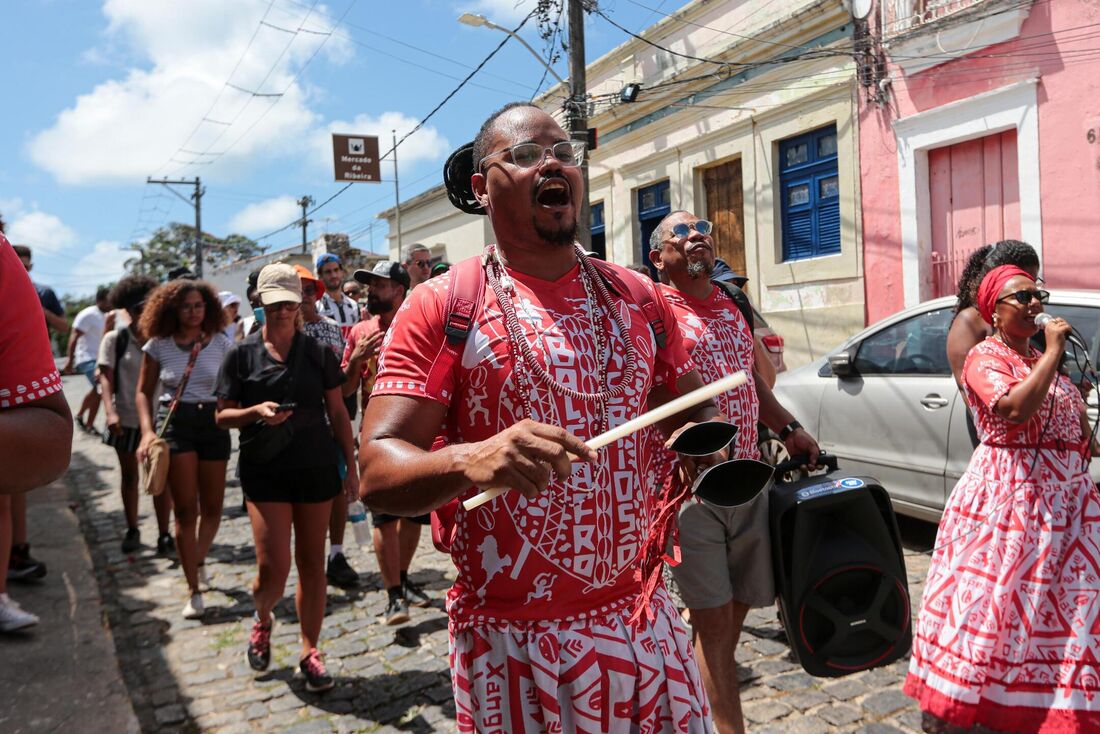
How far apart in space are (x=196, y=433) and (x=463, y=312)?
163 inches

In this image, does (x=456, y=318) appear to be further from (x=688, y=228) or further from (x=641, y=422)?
(x=688, y=228)

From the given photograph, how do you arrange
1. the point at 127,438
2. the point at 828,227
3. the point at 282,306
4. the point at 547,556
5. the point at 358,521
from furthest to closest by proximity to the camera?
the point at 828,227, the point at 127,438, the point at 358,521, the point at 282,306, the point at 547,556

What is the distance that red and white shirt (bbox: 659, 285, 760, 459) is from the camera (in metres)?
3.41

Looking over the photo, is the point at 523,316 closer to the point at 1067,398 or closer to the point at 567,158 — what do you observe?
the point at 567,158

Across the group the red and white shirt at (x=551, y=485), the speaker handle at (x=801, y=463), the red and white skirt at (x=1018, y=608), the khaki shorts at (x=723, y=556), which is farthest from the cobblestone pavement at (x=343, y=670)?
the red and white shirt at (x=551, y=485)

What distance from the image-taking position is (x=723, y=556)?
3.42 m

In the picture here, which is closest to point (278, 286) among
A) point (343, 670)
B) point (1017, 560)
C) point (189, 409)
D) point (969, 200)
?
point (189, 409)

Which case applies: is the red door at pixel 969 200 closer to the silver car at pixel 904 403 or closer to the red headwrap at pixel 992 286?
the silver car at pixel 904 403

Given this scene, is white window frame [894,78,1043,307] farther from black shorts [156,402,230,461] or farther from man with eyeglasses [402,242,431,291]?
black shorts [156,402,230,461]

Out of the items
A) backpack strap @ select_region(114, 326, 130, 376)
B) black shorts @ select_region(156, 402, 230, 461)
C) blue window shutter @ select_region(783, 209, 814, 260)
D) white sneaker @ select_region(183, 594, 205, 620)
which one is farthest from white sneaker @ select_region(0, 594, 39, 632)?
blue window shutter @ select_region(783, 209, 814, 260)

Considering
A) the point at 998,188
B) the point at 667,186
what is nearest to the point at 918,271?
the point at 998,188

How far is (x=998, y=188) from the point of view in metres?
10.3

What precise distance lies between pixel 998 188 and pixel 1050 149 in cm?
92

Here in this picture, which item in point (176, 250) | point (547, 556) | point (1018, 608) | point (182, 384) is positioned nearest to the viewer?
point (547, 556)
